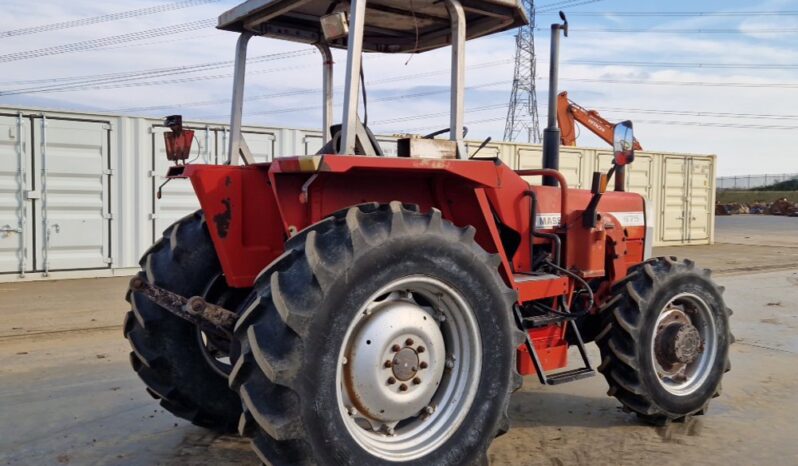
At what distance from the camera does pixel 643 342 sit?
4.43 m

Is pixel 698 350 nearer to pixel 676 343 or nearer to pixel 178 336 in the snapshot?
pixel 676 343

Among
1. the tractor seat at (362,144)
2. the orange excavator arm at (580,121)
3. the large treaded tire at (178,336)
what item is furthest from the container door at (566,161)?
the large treaded tire at (178,336)

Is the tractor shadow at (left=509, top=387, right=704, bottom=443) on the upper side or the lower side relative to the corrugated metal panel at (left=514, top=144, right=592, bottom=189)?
lower

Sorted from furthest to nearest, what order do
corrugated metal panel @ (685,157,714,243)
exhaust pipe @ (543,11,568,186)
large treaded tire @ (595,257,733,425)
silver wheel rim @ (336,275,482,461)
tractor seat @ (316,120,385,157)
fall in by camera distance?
1. corrugated metal panel @ (685,157,714,243)
2. exhaust pipe @ (543,11,568,186)
3. large treaded tire @ (595,257,733,425)
4. tractor seat @ (316,120,385,157)
5. silver wheel rim @ (336,275,482,461)

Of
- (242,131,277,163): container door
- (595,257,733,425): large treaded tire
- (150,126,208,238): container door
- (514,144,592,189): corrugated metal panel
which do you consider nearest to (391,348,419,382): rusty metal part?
(595,257,733,425): large treaded tire

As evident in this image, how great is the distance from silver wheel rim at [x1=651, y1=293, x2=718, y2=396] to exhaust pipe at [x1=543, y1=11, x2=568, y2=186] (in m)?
1.18

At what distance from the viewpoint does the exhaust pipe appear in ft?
15.9

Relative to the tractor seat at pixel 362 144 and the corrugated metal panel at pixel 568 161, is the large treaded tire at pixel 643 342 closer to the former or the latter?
the tractor seat at pixel 362 144

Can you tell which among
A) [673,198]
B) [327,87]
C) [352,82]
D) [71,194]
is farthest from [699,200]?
[352,82]

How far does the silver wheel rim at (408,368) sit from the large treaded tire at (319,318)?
8 cm

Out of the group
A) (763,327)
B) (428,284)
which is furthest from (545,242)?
(763,327)

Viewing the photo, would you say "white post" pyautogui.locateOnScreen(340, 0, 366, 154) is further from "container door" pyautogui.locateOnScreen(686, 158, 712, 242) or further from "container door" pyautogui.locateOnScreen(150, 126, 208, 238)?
"container door" pyautogui.locateOnScreen(686, 158, 712, 242)

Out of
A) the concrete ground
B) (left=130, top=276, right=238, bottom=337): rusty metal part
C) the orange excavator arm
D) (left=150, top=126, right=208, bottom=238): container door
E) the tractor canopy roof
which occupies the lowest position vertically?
the concrete ground

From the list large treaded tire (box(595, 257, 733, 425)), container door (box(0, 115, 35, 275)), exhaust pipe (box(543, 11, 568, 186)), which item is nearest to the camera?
large treaded tire (box(595, 257, 733, 425))
